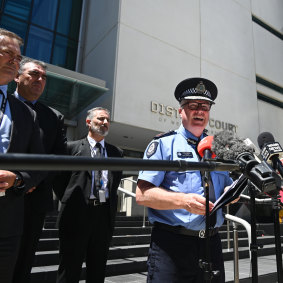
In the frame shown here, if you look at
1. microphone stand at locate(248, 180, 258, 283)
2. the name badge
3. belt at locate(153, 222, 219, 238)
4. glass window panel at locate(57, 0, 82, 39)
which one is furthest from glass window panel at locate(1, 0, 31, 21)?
microphone stand at locate(248, 180, 258, 283)

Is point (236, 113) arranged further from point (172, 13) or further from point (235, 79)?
point (172, 13)

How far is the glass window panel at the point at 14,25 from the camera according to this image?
36.0 ft

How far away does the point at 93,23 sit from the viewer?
1233cm

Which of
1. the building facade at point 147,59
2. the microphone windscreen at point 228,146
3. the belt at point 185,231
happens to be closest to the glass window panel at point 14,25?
the building facade at point 147,59

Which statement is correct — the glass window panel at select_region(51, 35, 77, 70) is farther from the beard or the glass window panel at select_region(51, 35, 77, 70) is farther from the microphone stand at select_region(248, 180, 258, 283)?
the microphone stand at select_region(248, 180, 258, 283)

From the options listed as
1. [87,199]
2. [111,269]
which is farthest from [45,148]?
[111,269]

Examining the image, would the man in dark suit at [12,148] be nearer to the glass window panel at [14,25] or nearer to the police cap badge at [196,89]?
the police cap badge at [196,89]

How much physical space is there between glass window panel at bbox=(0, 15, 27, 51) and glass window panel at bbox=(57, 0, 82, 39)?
5.13ft

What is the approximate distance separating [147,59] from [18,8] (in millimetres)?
5768

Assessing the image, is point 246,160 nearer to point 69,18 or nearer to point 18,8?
point 18,8

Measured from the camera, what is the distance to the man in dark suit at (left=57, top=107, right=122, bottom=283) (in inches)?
98.0

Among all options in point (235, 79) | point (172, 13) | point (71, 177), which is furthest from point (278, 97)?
point (71, 177)

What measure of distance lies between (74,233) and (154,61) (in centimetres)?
955

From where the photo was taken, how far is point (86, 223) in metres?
2.58
